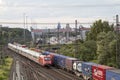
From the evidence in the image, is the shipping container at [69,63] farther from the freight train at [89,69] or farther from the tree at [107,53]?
the tree at [107,53]

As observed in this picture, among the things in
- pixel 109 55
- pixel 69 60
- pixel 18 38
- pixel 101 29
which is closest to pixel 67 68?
pixel 69 60

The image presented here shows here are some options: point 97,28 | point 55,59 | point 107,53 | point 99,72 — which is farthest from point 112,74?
point 97,28

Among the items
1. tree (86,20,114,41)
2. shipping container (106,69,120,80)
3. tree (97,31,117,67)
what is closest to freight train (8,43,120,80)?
shipping container (106,69,120,80)

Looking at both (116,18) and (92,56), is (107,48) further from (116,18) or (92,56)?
(116,18)

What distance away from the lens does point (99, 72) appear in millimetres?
43281

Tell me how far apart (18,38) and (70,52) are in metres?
89.6

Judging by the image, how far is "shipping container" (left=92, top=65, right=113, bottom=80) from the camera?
137 feet

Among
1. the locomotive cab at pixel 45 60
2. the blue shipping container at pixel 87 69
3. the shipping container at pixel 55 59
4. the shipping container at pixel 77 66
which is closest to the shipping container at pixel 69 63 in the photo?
the shipping container at pixel 77 66

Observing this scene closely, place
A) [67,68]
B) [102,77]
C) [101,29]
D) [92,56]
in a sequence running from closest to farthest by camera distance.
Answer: [102,77] → [67,68] → [92,56] → [101,29]

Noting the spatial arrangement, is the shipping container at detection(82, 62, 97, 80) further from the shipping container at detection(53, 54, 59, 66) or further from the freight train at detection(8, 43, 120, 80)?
the shipping container at detection(53, 54, 59, 66)

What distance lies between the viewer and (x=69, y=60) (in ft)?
203

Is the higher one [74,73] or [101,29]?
[101,29]

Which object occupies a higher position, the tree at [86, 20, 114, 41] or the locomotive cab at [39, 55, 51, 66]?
the tree at [86, 20, 114, 41]

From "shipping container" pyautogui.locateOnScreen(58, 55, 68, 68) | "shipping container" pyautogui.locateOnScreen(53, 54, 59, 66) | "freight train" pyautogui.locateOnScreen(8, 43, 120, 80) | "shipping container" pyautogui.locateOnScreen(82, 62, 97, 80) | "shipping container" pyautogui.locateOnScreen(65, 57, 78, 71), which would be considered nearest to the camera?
"freight train" pyautogui.locateOnScreen(8, 43, 120, 80)
